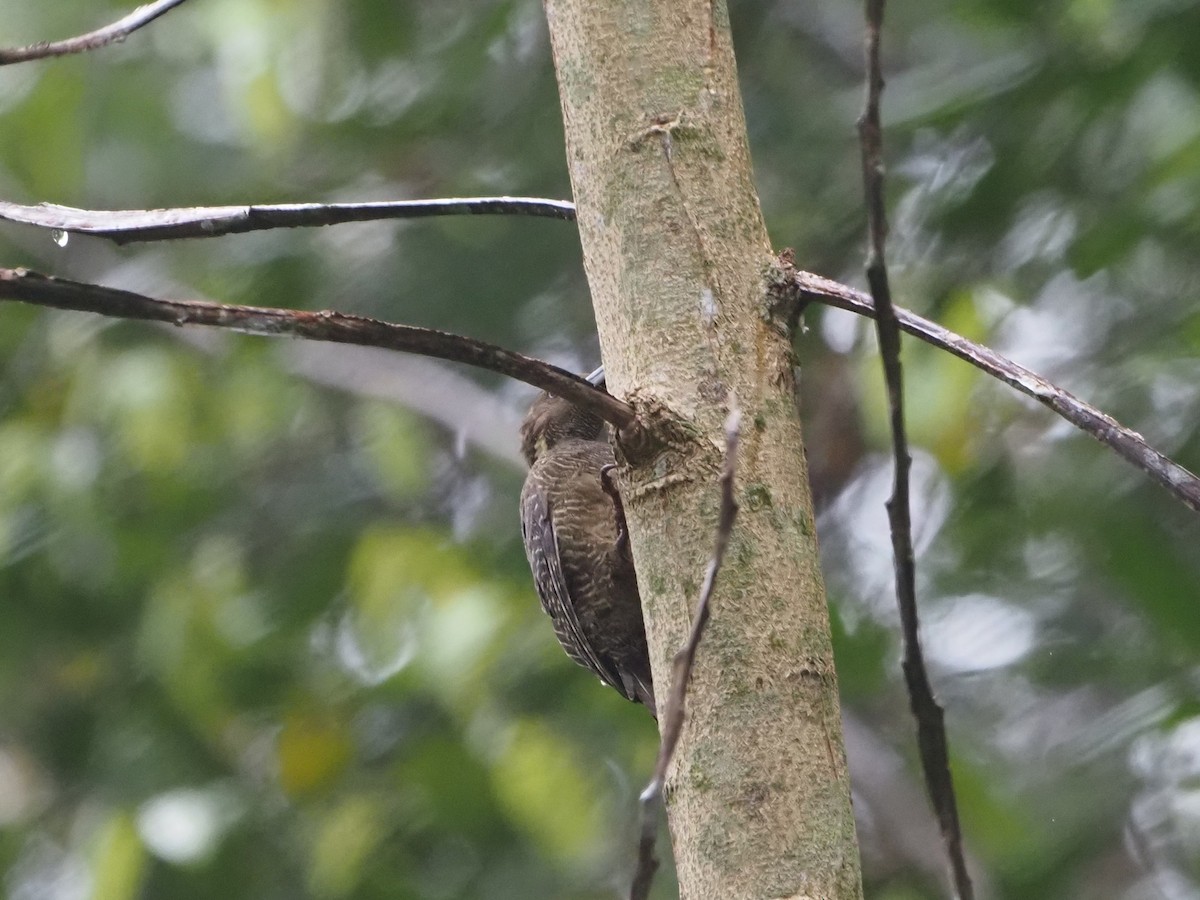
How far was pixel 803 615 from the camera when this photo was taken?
1.36m

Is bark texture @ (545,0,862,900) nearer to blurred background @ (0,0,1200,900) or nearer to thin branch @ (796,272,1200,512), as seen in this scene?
thin branch @ (796,272,1200,512)

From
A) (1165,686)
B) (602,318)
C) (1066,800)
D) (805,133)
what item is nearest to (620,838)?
(1066,800)

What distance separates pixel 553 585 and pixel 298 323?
6.16 feet

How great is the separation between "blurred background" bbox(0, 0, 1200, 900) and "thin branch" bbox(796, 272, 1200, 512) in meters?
1.44

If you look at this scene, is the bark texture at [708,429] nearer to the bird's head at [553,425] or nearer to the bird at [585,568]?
the bird at [585,568]

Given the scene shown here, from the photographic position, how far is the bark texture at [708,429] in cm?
129

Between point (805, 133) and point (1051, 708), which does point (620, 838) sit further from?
point (805, 133)

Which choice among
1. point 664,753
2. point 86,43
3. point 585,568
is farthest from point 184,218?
point 585,568

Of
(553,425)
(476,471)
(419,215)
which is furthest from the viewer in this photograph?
(476,471)

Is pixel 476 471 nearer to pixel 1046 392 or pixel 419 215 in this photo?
pixel 419 215

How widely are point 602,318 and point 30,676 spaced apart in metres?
3.86

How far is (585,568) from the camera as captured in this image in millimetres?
2979

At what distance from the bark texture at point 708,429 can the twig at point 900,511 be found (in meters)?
0.33

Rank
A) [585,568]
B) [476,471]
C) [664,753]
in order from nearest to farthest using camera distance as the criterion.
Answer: [664,753]
[585,568]
[476,471]
